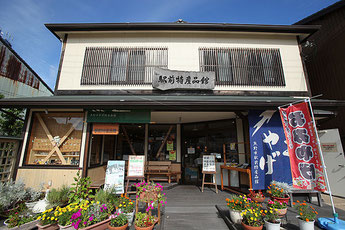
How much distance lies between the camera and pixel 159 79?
6938mm

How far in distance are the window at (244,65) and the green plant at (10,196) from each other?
8.08 meters

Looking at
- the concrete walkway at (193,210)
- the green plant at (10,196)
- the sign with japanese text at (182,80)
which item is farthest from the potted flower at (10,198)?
the sign with japanese text at (182,80)

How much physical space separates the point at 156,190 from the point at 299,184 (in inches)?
156

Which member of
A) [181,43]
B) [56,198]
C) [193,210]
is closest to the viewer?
[56,198]

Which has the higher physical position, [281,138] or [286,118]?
[286,118]

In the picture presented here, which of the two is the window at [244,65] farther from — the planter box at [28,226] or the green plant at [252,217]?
the planter box at [28,226]

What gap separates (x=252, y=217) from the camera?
131 inches

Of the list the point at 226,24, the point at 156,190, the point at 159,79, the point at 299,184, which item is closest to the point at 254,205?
the point at 299,184

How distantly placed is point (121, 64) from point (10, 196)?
6.12 meters

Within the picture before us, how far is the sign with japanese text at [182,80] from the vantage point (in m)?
6.86

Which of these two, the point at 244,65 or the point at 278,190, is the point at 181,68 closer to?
the point at 244,65

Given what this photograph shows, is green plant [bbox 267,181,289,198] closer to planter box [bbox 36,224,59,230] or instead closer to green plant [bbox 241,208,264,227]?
green plant [bbox 241,208,264,227]

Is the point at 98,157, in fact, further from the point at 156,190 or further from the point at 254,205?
the point at 254,205

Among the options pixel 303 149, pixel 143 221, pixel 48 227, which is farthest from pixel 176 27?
pixel 48 227
